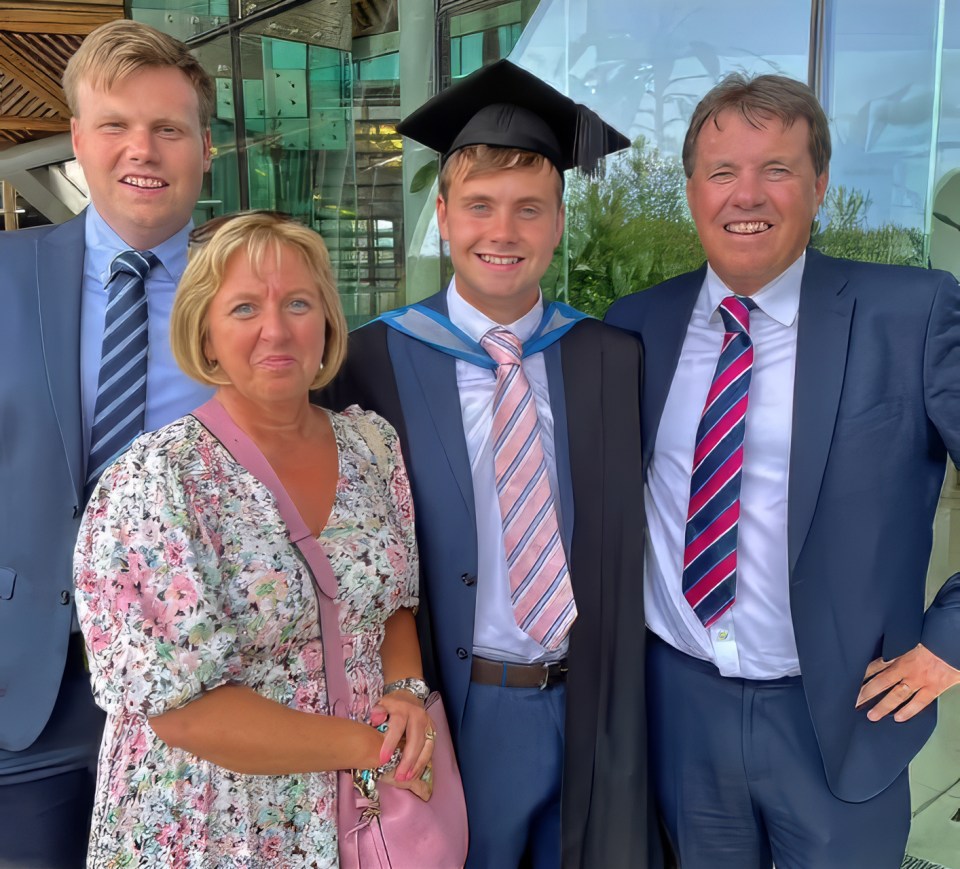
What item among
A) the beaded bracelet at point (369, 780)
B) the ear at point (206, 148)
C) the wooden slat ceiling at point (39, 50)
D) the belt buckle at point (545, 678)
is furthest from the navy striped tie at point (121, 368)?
the wooden slat ceiling at point (39, 50)

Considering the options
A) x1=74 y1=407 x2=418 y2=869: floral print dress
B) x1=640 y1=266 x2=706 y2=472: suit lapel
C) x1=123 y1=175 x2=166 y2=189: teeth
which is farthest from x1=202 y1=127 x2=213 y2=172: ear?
x1=640 y1=266 x2=706 y2=472: suit lapel

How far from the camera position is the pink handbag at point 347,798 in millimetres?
1511

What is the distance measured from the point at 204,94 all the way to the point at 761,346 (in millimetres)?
1435

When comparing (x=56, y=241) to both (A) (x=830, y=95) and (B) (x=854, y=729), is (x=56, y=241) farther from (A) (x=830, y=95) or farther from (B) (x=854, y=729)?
(A) (x=830, y=95)

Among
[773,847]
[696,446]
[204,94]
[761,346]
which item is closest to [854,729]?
[773,847]

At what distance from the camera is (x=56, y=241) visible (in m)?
1.99

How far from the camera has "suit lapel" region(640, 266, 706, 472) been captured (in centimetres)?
213

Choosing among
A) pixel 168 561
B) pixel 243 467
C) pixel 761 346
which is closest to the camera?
pixel 168 561

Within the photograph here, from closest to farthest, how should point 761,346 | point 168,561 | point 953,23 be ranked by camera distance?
point 168,561, point 761,346, point 953,23

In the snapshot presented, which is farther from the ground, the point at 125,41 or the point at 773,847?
the point at 125,41

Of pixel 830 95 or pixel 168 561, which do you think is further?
pixel 830 95

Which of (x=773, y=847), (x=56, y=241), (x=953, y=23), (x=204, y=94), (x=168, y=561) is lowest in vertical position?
(x=773, y=847)

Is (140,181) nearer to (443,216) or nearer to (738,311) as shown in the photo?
(443,216)

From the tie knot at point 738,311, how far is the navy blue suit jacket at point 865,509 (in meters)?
0.17
